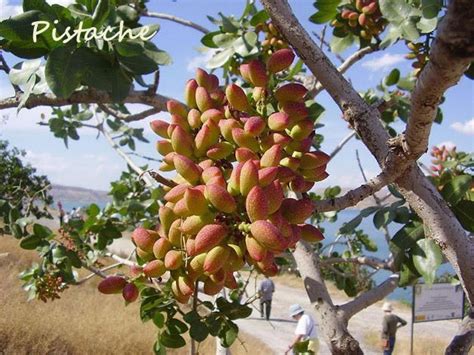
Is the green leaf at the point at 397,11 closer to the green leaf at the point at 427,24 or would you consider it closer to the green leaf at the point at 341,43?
the green leaf at the point at 427,24

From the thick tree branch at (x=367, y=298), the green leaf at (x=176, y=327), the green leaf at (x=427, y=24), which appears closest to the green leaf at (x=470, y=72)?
the green leaf at (x=427, y=24)

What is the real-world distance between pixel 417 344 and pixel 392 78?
852 centimetres

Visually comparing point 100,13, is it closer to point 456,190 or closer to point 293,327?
point 456,190

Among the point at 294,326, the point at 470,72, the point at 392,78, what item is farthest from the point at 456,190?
the point at 294,326

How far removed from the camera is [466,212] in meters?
1.02

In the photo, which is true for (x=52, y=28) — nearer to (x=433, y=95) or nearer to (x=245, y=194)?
(x=245, y=194)

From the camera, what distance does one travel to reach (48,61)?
88 centimetres

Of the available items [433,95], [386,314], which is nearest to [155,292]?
[433,95]

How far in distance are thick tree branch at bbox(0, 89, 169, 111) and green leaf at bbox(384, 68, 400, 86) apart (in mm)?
1234

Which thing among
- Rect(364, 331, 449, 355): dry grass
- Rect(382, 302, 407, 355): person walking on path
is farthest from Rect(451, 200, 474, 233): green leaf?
Rect(364, 331, 449, 355): dry grass

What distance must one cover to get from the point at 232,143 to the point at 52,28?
0.49 m

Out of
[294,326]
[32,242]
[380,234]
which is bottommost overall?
[294,326]

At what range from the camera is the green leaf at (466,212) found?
3.30 ft

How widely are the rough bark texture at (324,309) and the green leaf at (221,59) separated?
0.61 m
